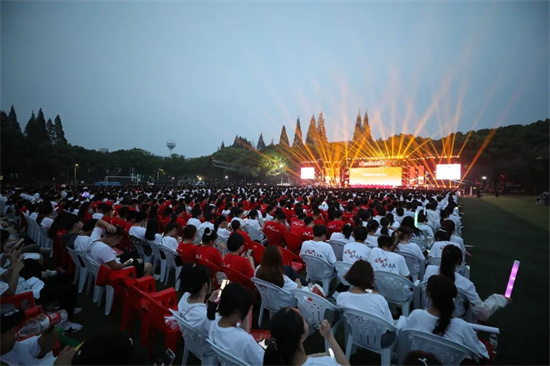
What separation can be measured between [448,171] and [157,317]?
3390 centimetres

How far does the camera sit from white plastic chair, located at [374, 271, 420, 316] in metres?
3.53

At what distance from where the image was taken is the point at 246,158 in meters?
56.8

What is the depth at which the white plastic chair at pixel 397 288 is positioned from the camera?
11.6 feet

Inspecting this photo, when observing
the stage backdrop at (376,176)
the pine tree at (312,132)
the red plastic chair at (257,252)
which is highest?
the pine tree at (312,132)

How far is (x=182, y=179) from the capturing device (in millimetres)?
64312

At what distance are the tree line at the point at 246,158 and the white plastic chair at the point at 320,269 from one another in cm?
3595

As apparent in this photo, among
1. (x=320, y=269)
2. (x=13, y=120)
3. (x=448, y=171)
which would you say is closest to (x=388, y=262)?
(x=320, y=269)

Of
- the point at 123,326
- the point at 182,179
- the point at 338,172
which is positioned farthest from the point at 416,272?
the point at 182,179

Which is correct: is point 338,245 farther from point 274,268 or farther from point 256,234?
point 274,268

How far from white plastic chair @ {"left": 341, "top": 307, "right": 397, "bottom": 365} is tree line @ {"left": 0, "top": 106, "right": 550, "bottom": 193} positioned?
122 ft

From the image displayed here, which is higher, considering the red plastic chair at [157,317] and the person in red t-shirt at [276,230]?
the person in red t-shirt at [276,230]

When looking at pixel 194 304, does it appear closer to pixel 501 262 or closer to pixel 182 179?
pixel 501 262

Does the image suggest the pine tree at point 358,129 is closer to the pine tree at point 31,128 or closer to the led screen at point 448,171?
the led screen at point 448,171

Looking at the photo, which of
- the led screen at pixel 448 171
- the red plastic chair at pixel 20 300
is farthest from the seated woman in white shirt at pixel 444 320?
the led screen at pixel 448 171
